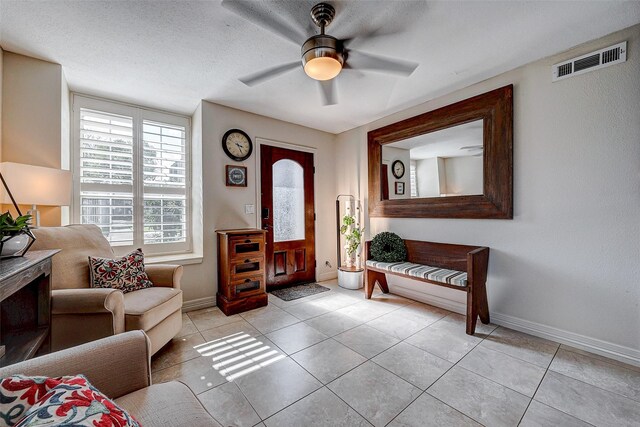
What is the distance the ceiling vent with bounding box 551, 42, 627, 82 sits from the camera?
79.7 inches

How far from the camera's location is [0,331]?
1545 mm

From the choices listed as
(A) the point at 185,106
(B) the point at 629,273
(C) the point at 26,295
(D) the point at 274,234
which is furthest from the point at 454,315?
(A) the point at 185,106

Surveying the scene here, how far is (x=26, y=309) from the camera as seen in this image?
1677 millimetres

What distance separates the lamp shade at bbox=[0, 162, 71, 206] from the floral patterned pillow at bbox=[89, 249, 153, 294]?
0.56m

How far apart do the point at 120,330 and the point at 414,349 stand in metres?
2.25

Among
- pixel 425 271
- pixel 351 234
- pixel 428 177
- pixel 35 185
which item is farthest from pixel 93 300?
pixel 428 177

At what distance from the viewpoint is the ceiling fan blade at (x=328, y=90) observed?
2.32m

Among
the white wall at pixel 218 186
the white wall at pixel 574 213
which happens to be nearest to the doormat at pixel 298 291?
the white wall at pixel 218 186

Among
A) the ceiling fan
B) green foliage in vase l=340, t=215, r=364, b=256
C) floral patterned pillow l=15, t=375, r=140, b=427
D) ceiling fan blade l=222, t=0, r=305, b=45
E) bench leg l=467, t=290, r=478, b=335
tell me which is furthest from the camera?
green foliage in vase l=340, t=215, r=364, b=256

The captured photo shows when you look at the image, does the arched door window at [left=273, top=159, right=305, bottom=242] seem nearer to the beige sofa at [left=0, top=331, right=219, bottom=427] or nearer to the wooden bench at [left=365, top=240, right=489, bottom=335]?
the wooden bench at [left=365, top=240, right=489, bottom=335]

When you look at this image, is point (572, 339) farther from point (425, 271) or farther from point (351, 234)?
point (351, 234)

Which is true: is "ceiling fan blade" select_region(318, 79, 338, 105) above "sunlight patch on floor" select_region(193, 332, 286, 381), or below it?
above

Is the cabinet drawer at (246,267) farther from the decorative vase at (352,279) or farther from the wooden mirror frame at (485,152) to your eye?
the wooden mirror frame at (485,152)

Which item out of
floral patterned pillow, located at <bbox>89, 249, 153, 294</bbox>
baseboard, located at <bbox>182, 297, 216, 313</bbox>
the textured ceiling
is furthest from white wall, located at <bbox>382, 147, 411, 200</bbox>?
floral patterned pillow, located at <bbox>89, 249, 153, 294</bbox>
